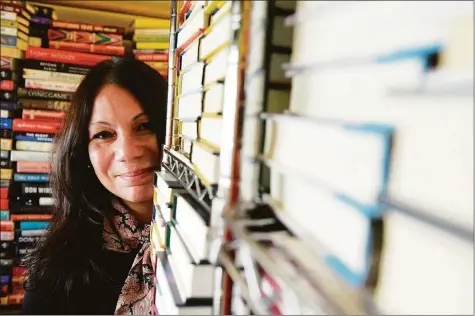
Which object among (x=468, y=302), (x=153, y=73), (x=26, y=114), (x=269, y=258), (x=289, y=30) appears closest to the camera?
(x=468, y=302)

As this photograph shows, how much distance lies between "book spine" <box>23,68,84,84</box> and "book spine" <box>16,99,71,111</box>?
12 cm

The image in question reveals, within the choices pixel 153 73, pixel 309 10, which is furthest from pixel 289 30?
pixel 153 73

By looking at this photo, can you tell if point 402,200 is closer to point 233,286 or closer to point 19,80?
point 233,286

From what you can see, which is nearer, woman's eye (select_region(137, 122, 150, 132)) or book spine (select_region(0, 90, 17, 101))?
woman's eye (select_region(137, 122, 150, 132))

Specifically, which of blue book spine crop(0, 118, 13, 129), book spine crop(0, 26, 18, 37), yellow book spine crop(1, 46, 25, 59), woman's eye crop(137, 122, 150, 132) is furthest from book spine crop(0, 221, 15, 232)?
woman's eye crop(137, 122, 150, 132)

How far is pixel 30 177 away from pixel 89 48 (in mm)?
760

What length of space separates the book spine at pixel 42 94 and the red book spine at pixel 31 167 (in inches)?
13.8

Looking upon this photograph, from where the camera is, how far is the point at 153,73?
1461 millimetres

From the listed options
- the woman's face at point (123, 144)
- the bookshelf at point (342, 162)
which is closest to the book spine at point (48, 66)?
the woman's face at point (123, 144)

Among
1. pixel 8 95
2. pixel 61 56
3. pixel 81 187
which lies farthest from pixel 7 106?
pixel 81 187

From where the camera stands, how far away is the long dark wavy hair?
52.7 inches

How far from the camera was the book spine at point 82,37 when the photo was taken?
2275 millimetres

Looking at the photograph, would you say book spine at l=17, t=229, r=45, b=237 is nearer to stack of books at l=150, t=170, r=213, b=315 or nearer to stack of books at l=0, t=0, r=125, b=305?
stack of books at l=0, t=0, r=125, b=305

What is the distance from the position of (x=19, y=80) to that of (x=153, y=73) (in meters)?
1.17
